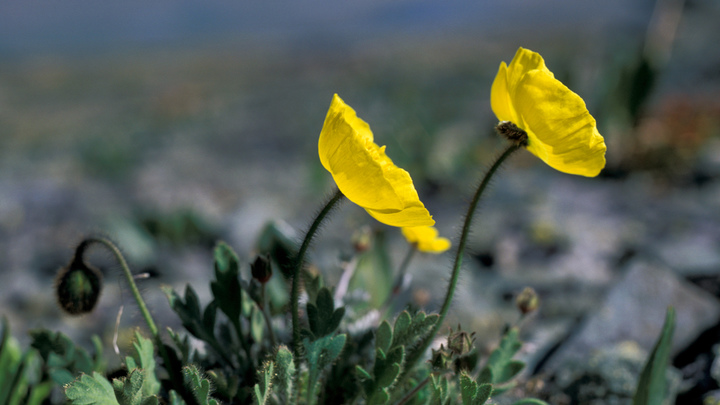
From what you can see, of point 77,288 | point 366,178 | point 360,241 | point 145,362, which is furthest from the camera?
point 360,241

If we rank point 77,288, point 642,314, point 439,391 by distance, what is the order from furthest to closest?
1. point 642,314
2. point 77,288
3. point 439,391

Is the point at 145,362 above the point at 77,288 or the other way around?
the other way around

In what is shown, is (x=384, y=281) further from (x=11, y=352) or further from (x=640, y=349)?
(x=11, y=352)

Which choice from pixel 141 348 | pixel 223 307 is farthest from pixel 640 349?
pixel 141 348

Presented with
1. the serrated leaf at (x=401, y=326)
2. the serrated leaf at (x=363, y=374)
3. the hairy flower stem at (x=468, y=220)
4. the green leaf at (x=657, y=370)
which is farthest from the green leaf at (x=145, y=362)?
the green leaf at (x=657, y=370)

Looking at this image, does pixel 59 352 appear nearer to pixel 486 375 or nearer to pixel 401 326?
pixel 401 326

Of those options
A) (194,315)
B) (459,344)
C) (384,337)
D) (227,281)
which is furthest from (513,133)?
(194,315)
